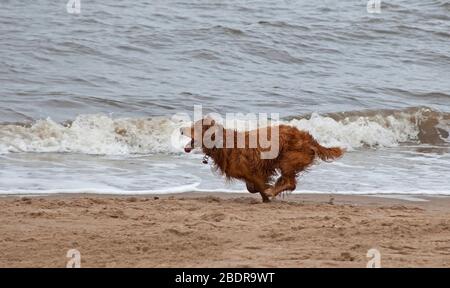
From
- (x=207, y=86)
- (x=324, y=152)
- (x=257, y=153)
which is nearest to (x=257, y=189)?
(x=257, y=153)

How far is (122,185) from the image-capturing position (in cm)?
966

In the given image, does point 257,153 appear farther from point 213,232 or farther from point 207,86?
point 207,86

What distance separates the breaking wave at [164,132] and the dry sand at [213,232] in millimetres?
3015

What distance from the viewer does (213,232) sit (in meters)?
7.00

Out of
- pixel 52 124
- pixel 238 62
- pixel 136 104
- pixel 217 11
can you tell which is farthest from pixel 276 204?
pixel 217 11

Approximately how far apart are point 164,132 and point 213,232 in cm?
589

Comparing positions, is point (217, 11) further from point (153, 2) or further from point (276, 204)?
point (276, 204)

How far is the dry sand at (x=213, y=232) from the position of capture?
6152 mm

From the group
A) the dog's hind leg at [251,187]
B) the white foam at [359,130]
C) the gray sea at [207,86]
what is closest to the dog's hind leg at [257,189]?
the dog's hind leg at [251,187]

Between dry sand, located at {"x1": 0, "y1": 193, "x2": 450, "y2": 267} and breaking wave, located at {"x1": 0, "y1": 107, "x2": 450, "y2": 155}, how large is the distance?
9.89ft

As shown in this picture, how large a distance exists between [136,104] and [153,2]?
879 centimetres

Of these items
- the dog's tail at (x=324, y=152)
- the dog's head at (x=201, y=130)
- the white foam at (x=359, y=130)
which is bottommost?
the white foam at (x=359, y=130)

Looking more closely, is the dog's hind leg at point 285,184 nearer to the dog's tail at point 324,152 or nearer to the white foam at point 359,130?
the dog's tail at point 324,152

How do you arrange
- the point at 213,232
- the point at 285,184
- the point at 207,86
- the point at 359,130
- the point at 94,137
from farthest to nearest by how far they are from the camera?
the point at 207,86
the point at 359,130
the point at 94,137
the point at 285,184
the point at 213,232
